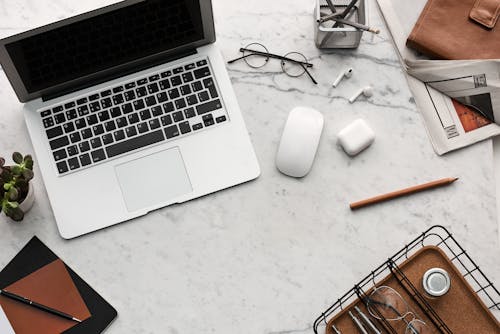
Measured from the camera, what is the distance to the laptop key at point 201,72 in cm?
108

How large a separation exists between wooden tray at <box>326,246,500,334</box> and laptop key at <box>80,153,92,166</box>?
0.49 metres

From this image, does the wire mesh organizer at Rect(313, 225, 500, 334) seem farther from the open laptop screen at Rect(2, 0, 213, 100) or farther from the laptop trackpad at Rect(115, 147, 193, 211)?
the open laptop screen at Rect(2, 0, 213, 100)

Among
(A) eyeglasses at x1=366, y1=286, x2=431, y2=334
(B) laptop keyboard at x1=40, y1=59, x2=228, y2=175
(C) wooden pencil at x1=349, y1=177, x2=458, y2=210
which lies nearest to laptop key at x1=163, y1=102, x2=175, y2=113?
(B) laptop keyboard at x1=40, y1=59, x2=228, y2=175

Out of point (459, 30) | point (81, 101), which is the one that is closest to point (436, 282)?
point (459, 30)

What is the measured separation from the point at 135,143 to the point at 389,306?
0.50m

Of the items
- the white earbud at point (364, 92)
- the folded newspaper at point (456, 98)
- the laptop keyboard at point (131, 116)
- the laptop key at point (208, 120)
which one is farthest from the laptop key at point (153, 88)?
the folded newspaper at point (456, 98)

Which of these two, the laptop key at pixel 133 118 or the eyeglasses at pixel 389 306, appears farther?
the laptop key at pixel 133 118

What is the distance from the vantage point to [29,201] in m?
1.03

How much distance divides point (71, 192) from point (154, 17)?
331 millimetres

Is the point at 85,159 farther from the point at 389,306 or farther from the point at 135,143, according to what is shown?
the point at 389,306

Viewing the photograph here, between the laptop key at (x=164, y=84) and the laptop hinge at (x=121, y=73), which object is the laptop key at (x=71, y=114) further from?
the laptop key at (x=164, y=84)

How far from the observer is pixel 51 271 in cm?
104

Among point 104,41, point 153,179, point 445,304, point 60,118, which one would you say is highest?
point 104,41

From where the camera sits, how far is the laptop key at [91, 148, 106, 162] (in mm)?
1050
